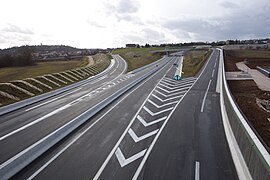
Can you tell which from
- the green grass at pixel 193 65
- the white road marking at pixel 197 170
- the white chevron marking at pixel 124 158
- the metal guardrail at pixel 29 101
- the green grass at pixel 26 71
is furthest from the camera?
the green grass at pixel 26 71

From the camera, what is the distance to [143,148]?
11070 mm

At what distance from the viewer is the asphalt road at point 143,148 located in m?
8.96

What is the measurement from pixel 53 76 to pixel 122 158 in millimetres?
26480

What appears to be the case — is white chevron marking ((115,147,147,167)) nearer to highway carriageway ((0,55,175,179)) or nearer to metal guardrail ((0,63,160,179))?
metal guardrail ((0,63,160,179))

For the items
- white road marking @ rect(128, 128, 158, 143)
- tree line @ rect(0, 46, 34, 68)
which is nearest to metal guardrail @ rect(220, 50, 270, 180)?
white road marking @ rect(128, 128, 158, 143)

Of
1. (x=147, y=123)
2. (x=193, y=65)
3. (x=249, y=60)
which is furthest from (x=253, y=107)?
(x=249, y=60)

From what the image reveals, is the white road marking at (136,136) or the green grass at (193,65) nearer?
the white road marking at (136,136)

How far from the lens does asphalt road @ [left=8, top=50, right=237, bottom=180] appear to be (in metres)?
8.96

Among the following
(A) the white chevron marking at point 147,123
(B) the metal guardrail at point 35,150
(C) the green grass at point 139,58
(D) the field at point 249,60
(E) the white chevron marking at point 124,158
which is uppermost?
(B) the metal guardrail at point 35,150

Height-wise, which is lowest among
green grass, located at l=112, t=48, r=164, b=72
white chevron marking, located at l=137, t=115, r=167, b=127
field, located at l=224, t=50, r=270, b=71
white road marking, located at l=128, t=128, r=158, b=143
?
field, located at l=224, t=50, r=270, b=71

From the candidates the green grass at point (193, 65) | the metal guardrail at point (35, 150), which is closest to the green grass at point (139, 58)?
the green grass at point (193, 65)

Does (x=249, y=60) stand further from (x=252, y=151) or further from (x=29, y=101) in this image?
(x=252, y=151)

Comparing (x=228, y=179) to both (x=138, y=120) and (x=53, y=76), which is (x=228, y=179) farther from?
(x=53, y=76)

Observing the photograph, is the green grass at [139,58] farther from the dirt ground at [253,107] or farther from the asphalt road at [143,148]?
the asphalt road at [143,148]
